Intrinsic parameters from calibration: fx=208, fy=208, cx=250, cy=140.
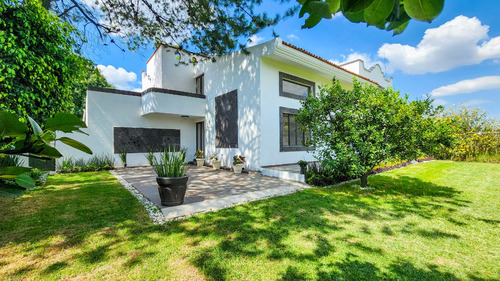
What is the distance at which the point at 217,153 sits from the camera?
10898mm

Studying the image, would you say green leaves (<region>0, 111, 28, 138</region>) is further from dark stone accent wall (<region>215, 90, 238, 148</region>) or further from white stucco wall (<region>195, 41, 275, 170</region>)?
dark stone accent wall (<region>215, 90, 238, 148</region>)

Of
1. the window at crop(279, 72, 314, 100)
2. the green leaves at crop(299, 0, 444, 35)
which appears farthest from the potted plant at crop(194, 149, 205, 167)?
the green leaves at crop(299, 0, 444, 35)

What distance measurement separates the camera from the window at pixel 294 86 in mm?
9680

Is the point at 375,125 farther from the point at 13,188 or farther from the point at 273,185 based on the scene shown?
the point at 13,188

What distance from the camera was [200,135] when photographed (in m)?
12.9

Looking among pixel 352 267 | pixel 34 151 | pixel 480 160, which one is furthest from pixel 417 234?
pixel 480 160

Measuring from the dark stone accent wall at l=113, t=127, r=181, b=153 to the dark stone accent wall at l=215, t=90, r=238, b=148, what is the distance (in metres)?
2.77

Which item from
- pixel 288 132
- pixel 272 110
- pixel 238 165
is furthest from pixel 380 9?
pixel 288 132

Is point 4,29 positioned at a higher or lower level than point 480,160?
higher

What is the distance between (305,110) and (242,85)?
4352 mm

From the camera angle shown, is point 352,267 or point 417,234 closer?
point 352,267

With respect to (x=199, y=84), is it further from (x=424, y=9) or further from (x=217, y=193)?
(x=424, y=9)

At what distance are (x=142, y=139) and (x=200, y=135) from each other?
10.5 feet

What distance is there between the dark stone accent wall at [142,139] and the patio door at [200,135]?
110cm
